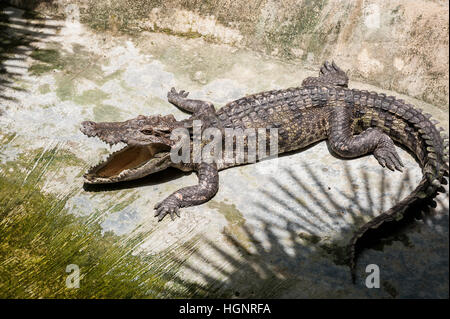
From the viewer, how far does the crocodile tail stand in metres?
3.31

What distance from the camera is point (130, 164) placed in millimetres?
4141

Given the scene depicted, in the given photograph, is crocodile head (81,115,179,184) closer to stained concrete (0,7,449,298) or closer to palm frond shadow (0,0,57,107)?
stained concrete (0,7,449,298)

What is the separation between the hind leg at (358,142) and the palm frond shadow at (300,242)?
16 centimetres

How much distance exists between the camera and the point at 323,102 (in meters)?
4.40

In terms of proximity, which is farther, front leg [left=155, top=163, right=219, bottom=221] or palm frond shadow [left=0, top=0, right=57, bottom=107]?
palm frond shadow [left=0, top=0, right=57, bottom=107]

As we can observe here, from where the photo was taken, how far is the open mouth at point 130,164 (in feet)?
12.8

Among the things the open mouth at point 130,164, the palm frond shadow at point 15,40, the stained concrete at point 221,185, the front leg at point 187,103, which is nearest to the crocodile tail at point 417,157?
the stained concrete at point 221,185

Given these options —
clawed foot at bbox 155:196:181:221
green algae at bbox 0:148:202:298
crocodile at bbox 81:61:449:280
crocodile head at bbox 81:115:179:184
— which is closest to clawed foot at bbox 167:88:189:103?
crocodile at bbox 81:61:449:280

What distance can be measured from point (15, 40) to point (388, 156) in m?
4.60

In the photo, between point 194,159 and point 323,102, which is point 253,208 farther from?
point 323,102

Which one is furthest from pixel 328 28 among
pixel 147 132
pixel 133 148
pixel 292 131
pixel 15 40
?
pixel 15 40

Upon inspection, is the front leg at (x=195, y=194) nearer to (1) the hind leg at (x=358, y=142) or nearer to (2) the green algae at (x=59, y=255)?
(2) the green algae at (x=59, y=255)
